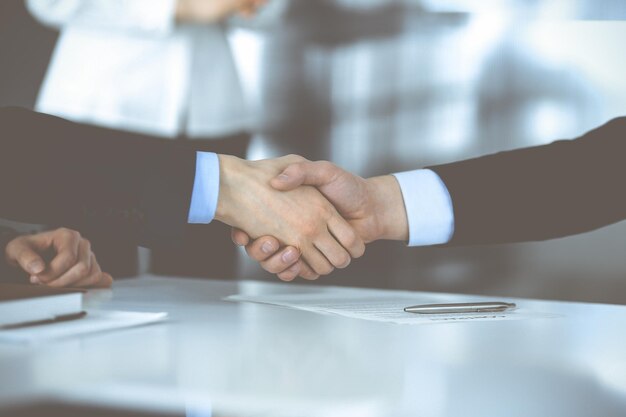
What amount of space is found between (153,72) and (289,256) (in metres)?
0.90

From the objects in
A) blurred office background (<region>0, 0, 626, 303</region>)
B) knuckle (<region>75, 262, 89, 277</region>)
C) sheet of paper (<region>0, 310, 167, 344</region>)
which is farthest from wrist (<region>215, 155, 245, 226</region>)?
blurred office background (<region>0, 0, 626, 303</region>)

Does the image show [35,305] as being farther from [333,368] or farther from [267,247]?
[267,247]

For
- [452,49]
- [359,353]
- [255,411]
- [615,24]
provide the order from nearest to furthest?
1. [255,411]
2. [359,353]
3. [615,24]
4. [452,49]

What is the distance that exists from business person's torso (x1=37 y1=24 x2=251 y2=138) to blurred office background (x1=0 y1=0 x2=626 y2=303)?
1.8 inches

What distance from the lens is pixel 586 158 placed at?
1.28m

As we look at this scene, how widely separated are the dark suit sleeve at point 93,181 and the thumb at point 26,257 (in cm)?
9

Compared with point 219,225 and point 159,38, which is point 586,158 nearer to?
point 219,225

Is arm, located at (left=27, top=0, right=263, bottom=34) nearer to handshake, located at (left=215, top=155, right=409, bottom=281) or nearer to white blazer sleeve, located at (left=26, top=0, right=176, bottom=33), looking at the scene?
white blazer sleeve, located at (left=26, top=0, right=176, bottom=33)

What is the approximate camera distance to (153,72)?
6.19ft

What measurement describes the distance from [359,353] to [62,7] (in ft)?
5.04

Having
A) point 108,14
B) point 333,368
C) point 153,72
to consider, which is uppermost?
point 108,14

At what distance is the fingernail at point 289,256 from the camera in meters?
1.18

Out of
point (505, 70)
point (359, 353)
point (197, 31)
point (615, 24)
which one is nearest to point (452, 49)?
point (505, 70)

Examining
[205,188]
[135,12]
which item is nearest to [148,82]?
[135,12]
